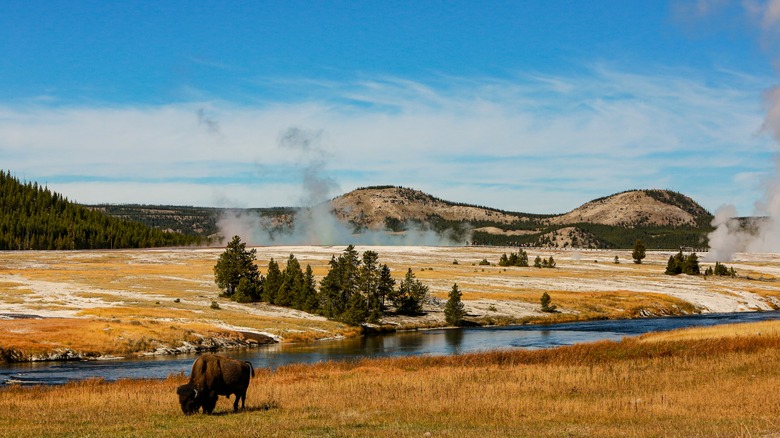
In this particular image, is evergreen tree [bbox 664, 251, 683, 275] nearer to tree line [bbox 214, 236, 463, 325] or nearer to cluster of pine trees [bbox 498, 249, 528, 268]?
cluster of pine trees [bbox 498, 249, 528, 268]

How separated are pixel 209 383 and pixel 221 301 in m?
57.6

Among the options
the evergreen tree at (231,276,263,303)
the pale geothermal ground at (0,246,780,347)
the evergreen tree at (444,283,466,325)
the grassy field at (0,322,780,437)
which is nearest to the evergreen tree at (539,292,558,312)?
the pale geothermal ground at (0,246,780,347)

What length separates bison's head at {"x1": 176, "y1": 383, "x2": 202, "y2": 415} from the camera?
70.1 ft

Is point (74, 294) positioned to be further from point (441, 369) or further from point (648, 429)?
point (648, 429)

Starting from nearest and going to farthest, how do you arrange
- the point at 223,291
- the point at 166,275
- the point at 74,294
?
the point at 74,294
the point at 223,291
the point at 166,275

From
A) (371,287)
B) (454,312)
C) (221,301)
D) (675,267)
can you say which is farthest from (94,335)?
(675,267)

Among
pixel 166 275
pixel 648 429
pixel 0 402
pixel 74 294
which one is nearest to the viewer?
pixel 648 429

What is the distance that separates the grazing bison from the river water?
1688 centimetres

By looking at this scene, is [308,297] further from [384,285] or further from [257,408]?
[257,408]

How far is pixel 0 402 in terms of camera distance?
26.0 metres

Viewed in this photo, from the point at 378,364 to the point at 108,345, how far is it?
21.7m

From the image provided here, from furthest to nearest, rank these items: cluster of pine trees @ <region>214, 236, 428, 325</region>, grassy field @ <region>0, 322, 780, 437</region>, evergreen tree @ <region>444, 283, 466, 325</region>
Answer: evergreen tree @ <region>444, 283, 466, 325</region>
cluster of pine trees @ <region>214, 236, 428, 325</region>
grassy field @ <region>0, 322, 780, 437</region>

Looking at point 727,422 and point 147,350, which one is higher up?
point 727,422

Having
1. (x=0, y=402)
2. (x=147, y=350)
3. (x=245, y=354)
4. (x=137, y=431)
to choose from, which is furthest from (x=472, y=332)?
(x=137, y=431)
